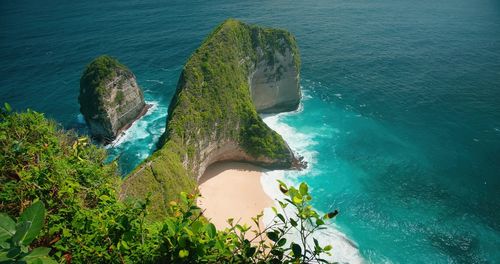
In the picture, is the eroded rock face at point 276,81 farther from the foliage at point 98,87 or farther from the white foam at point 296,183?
the foliage at point 98,87

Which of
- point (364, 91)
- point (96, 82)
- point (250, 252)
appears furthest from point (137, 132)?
point (250, 252)

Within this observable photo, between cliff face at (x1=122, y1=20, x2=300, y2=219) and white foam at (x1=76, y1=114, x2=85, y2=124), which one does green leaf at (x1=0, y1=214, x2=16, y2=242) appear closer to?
cliff face at (x1=122, y1=20, x2=300, y2=219)

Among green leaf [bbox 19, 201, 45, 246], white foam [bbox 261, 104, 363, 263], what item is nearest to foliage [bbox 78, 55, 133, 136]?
white foam [bbox 261, 104, 363, 263]

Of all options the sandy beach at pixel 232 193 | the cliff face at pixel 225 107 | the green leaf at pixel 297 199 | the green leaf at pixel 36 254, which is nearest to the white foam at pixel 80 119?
the cliff face at pixel 225 107

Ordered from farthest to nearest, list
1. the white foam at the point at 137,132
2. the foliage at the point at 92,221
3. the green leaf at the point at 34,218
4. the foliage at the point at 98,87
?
the white foam at the point at 137,132, the foliage at the point at 98,87, the foliage at the point at 92,221, the green leaf at the point at 34,218

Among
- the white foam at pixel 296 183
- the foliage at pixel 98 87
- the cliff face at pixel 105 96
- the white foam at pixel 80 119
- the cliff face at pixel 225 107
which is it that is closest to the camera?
the cliff face at pixel 225 107
